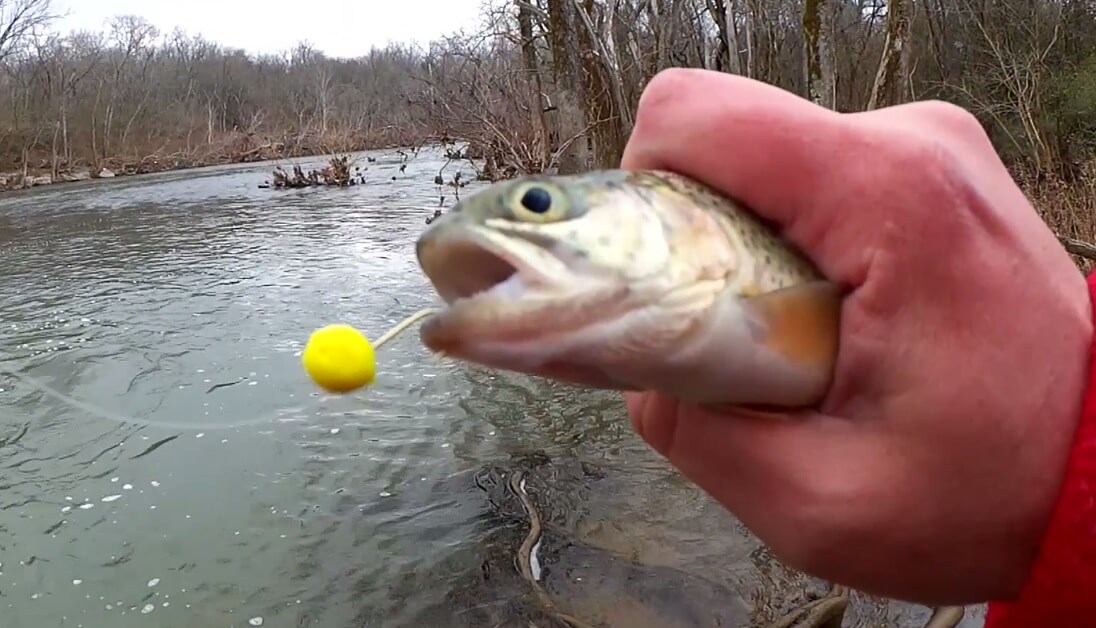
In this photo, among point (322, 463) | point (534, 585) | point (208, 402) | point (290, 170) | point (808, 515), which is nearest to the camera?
point (808, 515)

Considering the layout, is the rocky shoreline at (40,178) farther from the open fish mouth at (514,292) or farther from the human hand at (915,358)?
the human hand at (915,358)

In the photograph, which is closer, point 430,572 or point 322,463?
point 430,572

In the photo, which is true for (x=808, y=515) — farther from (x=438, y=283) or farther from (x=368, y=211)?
(x=368, y=211)

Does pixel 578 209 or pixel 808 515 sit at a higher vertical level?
pixel 578 209

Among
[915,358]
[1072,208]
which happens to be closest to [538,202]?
[915,358]

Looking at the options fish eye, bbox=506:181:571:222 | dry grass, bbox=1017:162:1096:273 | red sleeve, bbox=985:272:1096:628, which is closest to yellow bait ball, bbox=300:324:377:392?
fish eye, bbox=506:181:571:222

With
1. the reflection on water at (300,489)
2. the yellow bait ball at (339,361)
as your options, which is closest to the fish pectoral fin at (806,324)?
the yellow bait ball at (339,361)

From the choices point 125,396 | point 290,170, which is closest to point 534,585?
point 125,396
